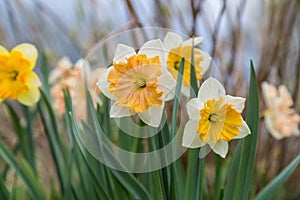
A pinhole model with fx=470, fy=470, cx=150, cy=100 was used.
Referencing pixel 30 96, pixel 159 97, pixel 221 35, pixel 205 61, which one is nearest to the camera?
pixel 159 97

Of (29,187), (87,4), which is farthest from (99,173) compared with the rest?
(87,4)

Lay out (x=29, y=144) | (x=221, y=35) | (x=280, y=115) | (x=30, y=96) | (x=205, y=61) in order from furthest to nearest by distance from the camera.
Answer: (x=221, y=35) < (x=280, y=115) < (x=29, y=144) < (x=30, y=96) < (x=205, y=61)

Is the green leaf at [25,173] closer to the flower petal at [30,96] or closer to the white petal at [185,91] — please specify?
the flower petal at [30,96]

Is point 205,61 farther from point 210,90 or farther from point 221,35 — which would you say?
point 221,35

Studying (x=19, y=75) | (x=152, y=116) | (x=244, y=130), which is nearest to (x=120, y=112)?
(x=152, y=116)

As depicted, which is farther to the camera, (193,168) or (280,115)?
(280,115)
